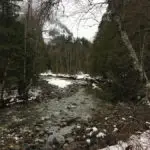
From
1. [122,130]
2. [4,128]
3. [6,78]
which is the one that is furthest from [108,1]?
[6,78]

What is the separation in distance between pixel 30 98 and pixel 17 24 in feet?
15.1

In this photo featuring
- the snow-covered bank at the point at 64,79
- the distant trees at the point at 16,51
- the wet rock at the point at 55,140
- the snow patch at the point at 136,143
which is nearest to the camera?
the snow patch at the point at 136,143

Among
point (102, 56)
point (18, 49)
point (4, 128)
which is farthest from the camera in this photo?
point (102, 56)

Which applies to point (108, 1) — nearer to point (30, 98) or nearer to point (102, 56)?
point (30, 98)

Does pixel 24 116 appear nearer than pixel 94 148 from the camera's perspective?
No

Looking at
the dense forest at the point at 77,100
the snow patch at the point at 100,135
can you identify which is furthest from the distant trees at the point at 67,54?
the snow patch at the point at 100,135

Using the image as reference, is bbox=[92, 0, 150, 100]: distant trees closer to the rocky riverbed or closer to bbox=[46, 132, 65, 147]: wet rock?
the rocky riverbed

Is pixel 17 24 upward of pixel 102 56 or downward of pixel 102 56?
upward

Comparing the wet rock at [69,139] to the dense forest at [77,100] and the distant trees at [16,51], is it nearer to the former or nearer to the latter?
the dense forest at [77,100]

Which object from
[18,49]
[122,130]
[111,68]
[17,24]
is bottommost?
[122,130]

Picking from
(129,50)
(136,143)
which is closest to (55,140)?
(136,143)

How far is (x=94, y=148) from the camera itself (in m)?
6.13

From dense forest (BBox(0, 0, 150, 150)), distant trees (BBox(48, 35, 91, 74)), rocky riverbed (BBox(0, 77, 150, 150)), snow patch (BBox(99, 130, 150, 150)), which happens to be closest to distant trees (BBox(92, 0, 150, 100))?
dense forest (BBox(0, 0, 150, 150))

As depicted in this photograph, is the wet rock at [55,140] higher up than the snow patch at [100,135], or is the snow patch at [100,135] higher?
the snow patch at [100,135]
